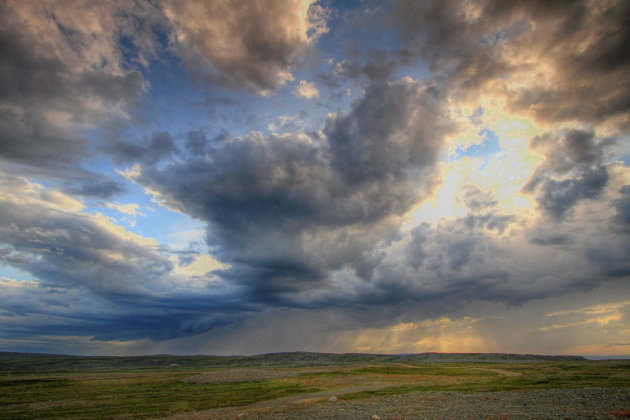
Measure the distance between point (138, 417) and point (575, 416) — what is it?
48.2 m

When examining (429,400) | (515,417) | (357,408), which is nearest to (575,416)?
(515,417)

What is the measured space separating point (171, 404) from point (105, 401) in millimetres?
15550

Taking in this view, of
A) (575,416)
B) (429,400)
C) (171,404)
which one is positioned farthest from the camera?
(171,404)

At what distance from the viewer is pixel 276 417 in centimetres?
3544

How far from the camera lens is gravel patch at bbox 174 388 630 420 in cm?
2912

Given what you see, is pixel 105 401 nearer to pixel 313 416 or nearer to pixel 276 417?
pixel 276 417

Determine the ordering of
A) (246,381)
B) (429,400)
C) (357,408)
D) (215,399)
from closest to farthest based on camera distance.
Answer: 1. (357,408)
2. (429,400)
3. (215,399)
4. (246,381)

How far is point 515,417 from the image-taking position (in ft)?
93.4

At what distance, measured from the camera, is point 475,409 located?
33.6 m

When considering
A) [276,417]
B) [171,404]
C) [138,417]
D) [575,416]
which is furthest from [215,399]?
[575,416]

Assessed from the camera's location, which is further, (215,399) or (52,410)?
(215,399)

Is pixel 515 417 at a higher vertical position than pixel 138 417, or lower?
higher

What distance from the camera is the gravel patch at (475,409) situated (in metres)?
29.1

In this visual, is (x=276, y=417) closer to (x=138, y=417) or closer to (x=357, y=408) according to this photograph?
(x=357, y=408)
